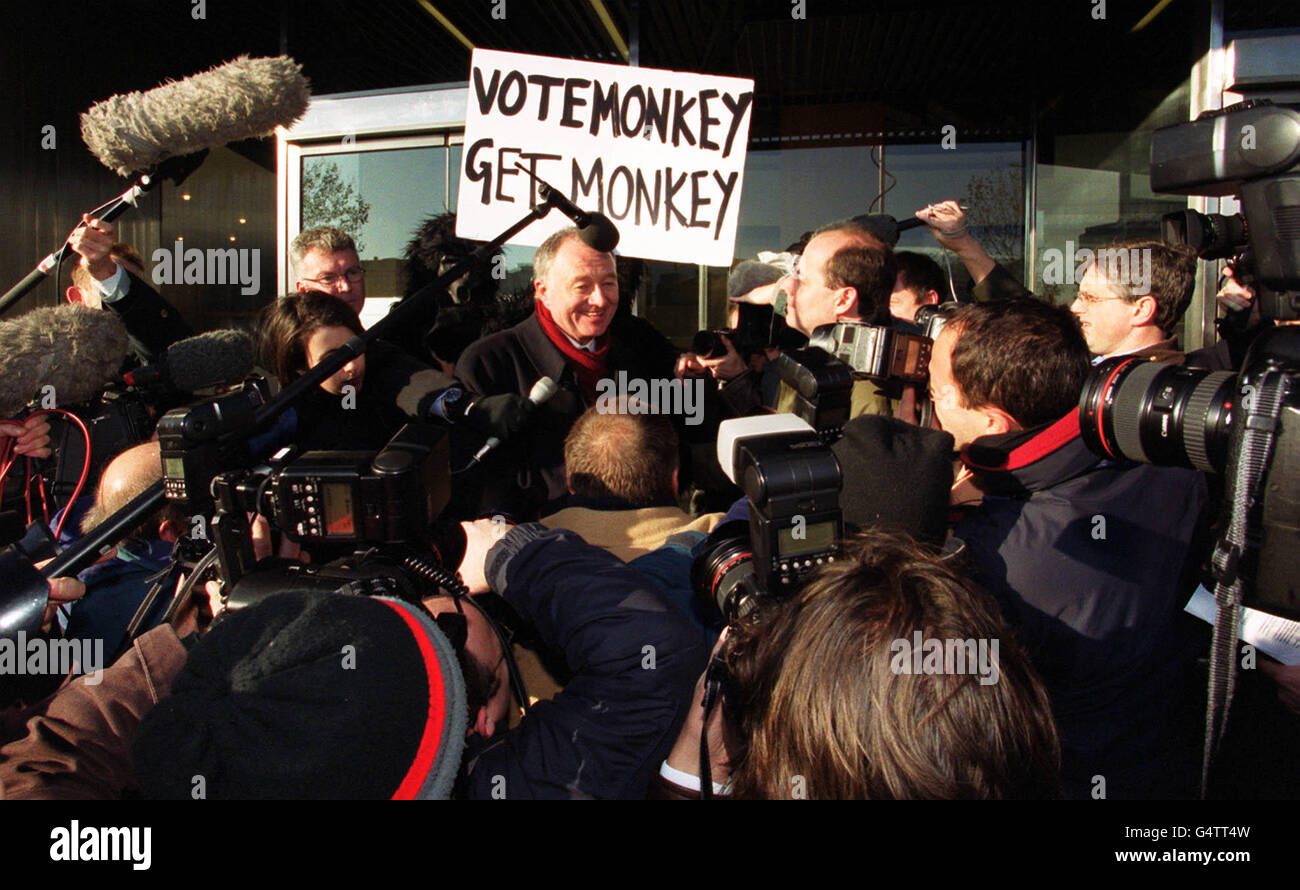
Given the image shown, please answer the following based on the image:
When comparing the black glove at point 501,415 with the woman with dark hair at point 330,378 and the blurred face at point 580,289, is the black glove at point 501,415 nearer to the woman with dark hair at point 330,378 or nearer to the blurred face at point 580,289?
the woman with dark hair at point 330,378

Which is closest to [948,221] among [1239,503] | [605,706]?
[1239,503]

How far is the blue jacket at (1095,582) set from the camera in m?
1.33

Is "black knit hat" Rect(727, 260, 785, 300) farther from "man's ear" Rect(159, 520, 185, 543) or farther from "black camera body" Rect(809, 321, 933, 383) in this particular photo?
"man's ear" Rect(159, 520, 185, 543)

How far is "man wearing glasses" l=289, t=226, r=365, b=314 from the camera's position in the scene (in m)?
2.62

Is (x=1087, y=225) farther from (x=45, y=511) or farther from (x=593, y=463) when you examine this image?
(x=45, y=511)

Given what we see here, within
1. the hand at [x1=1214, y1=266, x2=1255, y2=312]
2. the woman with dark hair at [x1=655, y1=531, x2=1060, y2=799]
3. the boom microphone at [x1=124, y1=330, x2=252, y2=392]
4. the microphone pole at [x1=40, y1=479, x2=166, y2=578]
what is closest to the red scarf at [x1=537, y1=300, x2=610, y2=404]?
the boom microphone at [x1=124, y1=330, x2=252, y2=392]

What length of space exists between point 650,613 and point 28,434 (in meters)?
1.83

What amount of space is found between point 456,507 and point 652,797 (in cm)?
102

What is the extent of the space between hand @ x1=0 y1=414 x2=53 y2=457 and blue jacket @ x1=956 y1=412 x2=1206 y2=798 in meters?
2.20

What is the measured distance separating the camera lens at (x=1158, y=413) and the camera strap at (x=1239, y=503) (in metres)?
0.09

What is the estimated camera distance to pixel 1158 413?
1.20m

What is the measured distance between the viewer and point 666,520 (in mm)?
Result: 1594

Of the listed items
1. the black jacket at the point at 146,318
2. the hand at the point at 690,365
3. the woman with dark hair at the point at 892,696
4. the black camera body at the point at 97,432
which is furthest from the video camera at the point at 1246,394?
the black jacket at the point at 146,318

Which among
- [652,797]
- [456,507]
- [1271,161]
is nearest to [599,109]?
[456,507]
